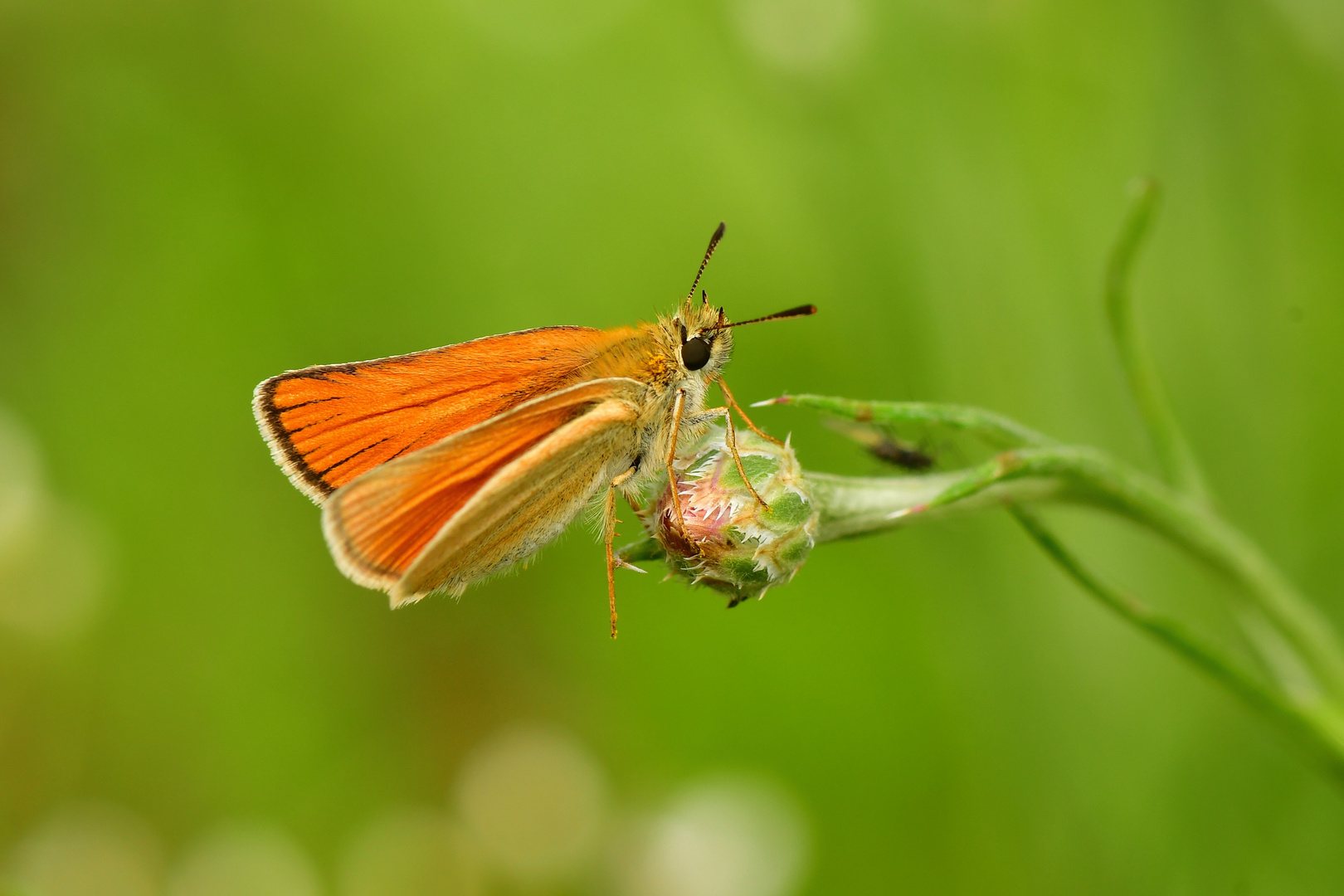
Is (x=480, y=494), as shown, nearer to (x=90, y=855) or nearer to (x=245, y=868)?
(x=245, y=868)

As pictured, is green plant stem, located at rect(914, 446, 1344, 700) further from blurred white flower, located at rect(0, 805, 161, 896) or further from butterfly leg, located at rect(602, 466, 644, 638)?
blurred white flower, located at rect(0, 805, 161, 896)

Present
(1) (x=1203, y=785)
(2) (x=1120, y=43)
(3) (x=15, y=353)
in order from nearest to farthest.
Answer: (1) (x=1203, y=785) → (2) (x=1120, y=43) → (3) (x=15, y=353)

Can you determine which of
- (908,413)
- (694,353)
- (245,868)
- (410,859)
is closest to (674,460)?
(694,353)

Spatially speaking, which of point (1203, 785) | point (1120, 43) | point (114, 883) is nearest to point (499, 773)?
point (114, 883)

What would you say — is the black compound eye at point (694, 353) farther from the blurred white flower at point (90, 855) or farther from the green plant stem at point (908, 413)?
the blurred white flower at point (90, 855)

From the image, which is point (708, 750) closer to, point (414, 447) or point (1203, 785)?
point (1203, 785)

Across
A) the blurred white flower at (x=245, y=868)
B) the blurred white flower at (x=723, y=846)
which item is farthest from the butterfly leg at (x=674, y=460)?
the blurred white flower at (x=245, y=868)

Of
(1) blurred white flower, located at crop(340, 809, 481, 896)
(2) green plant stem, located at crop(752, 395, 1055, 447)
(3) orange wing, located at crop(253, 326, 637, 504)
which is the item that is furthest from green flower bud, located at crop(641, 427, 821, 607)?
(1) blurred white flower, located at crop(340, 809, 481, 896)
